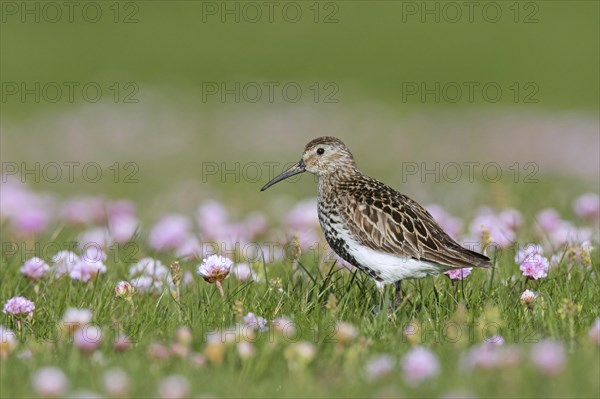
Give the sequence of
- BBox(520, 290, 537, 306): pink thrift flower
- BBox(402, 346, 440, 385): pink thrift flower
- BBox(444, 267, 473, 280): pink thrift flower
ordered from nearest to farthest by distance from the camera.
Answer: BBox(402, 346, 440, 385): pink thrift flower
BBox(520, 290, 537, 306): pink thrift flower
BBox(444, 267, 473, 280): pink thrift flower

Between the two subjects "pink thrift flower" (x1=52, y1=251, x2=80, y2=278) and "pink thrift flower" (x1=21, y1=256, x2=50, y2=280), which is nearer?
"pink thrift flower" (x1=21, y1=256, x2=50, y2=280)

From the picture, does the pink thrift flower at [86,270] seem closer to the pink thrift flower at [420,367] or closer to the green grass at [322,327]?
the green grass at [322,327]

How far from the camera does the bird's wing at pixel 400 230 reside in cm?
703

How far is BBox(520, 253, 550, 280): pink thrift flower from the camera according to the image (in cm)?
678

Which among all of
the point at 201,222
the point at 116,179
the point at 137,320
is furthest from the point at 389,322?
the point at 116,179

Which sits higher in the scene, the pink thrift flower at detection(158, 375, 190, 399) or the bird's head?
the bird's head

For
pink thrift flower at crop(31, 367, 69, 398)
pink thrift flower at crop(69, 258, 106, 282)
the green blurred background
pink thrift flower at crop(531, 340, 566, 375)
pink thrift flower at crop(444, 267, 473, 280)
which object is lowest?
pink thrift flower at crop(31, 367, 69, 398)

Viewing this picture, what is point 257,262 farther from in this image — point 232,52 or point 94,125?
point 232,52

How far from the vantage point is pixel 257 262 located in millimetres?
7867

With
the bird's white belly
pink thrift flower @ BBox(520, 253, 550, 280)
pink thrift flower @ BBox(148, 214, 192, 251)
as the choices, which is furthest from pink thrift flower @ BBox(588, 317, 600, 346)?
pink thrift flower @ BBox(148, 214, 192, 251)

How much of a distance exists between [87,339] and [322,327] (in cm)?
140

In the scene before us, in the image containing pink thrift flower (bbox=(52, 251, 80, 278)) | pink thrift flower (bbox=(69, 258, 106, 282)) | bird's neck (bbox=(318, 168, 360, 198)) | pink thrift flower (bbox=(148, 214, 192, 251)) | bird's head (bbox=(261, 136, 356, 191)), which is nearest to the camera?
pink thrift flower (bbox=(69, 258, 106, 282))

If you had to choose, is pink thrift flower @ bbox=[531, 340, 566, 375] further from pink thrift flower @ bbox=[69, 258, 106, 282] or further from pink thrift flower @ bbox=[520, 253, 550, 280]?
pink thrift flower @ bbox=[69, 258, 106, 282]

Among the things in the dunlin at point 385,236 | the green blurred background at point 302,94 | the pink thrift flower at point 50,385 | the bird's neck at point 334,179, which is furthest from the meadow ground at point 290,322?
the green blurred background at point 302,94
